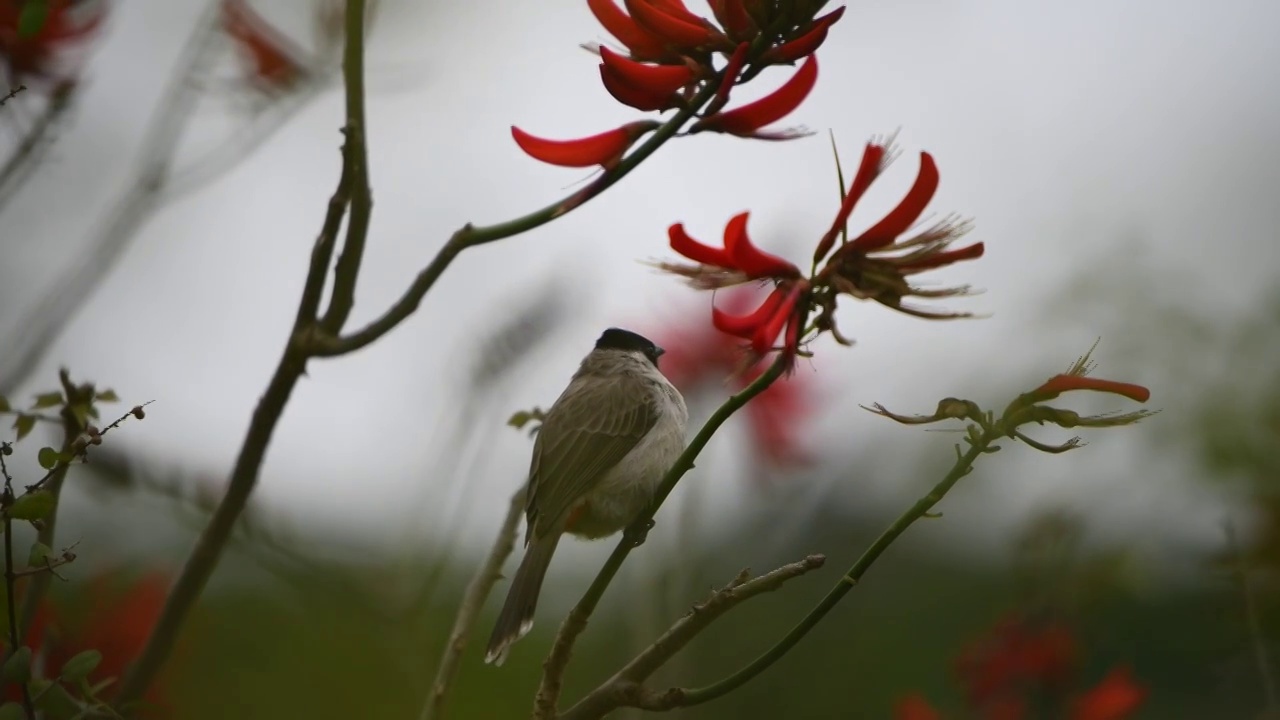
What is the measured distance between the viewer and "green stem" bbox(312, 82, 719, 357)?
1299 millimetres

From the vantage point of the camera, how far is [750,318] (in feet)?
4.62

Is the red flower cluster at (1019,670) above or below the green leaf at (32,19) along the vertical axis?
above

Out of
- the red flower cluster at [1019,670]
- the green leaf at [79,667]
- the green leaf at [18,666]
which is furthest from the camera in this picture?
the red flower cluster at [1019,670]

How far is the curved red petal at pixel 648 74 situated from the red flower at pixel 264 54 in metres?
0.74

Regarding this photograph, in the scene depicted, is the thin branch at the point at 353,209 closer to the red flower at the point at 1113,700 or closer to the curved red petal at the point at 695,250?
the curved red petal at the point at 695,250

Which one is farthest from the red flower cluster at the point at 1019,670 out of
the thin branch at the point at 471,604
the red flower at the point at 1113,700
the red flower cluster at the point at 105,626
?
the red flower cluster at the point at 105,626

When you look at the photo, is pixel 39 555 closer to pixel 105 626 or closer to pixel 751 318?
pixel 105 626

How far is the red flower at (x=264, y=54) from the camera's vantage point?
6.35ft

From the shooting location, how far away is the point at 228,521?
1.27m

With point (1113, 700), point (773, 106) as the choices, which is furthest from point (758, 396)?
point (773, 106)

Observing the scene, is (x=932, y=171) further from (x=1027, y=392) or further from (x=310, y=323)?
(x=310, y=323)

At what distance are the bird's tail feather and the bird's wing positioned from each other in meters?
0.13

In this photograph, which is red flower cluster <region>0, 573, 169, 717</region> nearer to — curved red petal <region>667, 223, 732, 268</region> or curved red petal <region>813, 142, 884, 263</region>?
curved red petal <region>667, 223, 732, 268</region>

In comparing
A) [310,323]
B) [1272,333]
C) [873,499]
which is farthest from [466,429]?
[1272,333]
